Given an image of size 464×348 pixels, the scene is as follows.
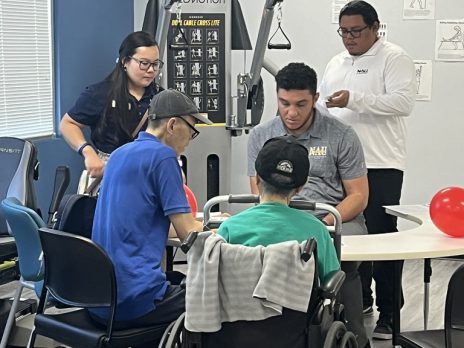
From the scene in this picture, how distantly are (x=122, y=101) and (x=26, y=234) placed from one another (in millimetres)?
1202

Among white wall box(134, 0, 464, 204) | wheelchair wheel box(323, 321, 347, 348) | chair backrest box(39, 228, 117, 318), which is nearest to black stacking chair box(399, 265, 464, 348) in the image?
wheelchair wheel box(323, 321, 347, 348)

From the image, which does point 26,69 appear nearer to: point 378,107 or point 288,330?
point 378,107

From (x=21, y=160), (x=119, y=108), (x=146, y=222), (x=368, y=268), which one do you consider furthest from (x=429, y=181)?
(x=146, y=222)

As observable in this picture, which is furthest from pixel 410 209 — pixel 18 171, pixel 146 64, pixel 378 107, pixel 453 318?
pixel 18 171

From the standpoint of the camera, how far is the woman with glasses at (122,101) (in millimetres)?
3693

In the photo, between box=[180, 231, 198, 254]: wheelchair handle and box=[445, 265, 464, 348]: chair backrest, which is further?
box=[445, 265, 464, 348]: chair backrest

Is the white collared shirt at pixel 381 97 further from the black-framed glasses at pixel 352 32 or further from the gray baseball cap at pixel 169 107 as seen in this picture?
the gray baseball cap at pixel 169 107

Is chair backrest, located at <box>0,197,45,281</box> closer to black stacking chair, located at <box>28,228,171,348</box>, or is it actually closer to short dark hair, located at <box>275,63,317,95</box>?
black stacking chair, located at <box>28,228,171,348</box>

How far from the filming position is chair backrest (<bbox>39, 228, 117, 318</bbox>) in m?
2.33

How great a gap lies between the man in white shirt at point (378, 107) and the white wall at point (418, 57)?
1656 millimetres

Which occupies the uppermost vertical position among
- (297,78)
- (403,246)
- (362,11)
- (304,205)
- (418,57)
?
(362,11)

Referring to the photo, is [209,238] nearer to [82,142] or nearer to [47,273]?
[47,273]

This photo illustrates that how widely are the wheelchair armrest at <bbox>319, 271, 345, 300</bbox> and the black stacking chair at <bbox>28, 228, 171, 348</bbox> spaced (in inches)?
26.1

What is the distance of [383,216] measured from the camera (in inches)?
143
